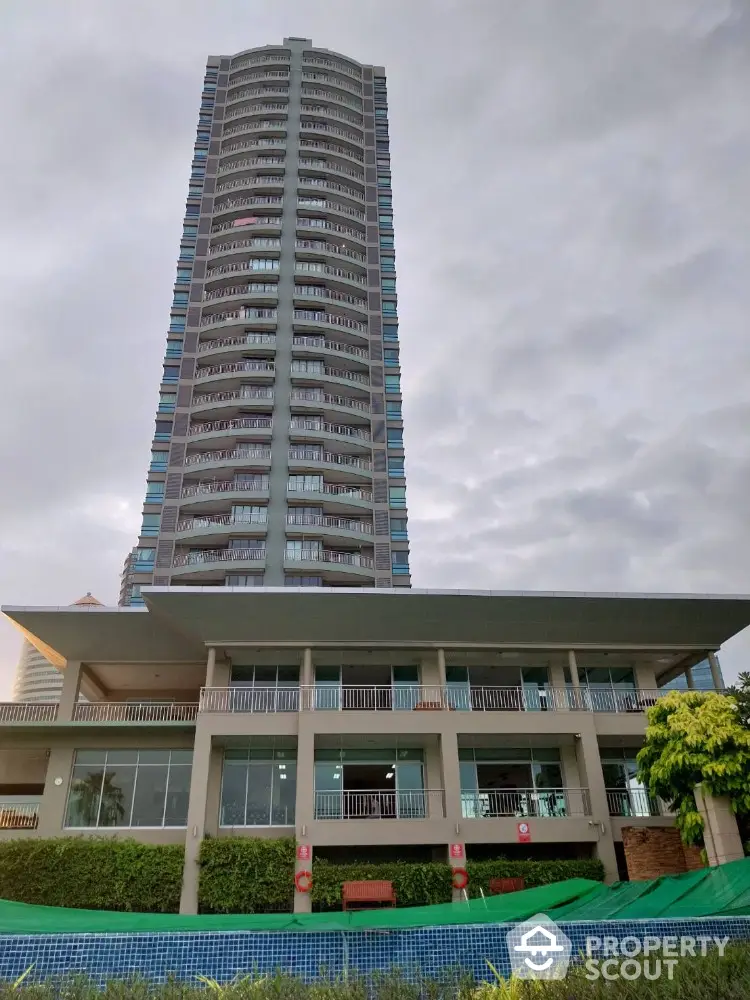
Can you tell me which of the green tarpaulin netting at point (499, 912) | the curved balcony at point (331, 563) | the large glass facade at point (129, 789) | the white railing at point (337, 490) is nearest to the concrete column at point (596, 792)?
the green tarpaulin netting at point (499, 912)

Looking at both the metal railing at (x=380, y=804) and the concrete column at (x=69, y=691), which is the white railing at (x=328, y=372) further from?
the metal railing at (x=380, y=804)

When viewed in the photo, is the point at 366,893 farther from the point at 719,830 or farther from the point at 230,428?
the point at 230,428

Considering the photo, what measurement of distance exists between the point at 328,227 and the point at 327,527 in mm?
23774

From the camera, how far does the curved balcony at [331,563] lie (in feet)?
137

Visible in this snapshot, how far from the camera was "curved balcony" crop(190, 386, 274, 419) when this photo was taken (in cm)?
4575

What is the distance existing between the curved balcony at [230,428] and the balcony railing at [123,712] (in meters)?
21.0

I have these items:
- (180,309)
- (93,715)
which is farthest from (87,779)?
(180,309)

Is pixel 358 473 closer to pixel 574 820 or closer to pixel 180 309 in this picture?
pixel 180 309

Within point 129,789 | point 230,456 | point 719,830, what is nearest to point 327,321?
point 230,456

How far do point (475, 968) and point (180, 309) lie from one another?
47108 millimetres

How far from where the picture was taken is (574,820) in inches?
893

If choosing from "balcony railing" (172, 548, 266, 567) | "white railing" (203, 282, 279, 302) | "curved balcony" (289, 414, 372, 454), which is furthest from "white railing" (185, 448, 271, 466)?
"white railing" (203, 282, 279, 302)

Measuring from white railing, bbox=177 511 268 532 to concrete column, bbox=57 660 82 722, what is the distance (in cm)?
1596

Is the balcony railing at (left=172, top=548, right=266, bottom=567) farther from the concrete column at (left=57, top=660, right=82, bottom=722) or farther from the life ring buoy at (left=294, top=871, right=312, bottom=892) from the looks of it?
the life ring buoy at (left=294, top=871, right=312, bottom=892)
